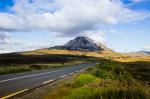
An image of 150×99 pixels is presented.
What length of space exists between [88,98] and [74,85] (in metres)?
5.86

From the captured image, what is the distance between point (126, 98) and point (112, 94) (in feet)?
2.15

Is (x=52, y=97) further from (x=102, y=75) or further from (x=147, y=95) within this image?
(x=102, y=75)

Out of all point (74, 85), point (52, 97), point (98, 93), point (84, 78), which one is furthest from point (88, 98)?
point (84, 78)

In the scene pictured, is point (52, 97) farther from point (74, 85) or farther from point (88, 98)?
point (74, 85)

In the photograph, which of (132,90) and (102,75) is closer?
(132,90)

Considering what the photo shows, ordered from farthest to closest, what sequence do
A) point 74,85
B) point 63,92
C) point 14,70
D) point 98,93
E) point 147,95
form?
point 14,70 < point 74,85 < point 63,92 < point 98,93 < point 147,95

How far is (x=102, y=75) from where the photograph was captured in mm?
26250

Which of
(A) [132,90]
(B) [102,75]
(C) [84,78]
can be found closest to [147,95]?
(A) [132,90]

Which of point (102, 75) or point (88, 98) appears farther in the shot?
point (102, 75)

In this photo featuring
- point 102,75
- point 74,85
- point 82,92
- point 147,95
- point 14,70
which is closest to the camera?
point 147,95

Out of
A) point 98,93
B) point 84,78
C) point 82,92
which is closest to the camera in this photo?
point 98,93

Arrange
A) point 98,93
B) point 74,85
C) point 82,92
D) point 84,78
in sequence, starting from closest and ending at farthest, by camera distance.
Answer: point 98,93
point 82,92
point 74,85
point 84,78

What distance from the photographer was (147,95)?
10.8 metres

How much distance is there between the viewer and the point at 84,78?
62.0 feet
